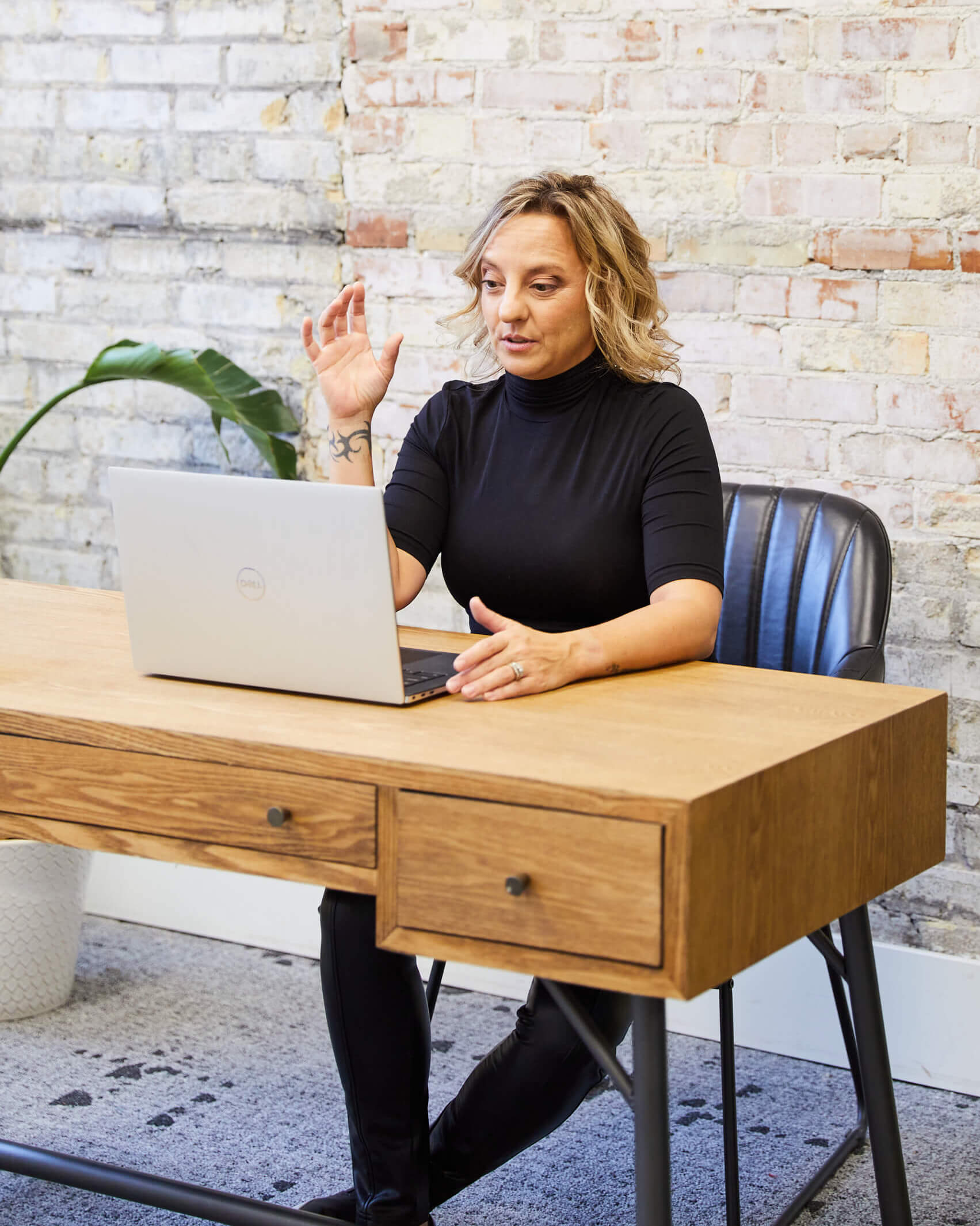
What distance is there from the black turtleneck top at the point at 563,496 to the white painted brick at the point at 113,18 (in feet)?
4.45

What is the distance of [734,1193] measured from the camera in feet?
6.04

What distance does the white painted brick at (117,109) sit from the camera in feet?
9.89

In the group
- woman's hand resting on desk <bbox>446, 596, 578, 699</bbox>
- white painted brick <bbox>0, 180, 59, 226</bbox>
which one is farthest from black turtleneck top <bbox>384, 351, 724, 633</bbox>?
white painted brick <bbox>0, 180, 59, 226</bbox>

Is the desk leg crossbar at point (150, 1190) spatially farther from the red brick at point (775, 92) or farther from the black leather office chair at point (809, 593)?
the red brick at point (775, 92)

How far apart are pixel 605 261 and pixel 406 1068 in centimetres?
106

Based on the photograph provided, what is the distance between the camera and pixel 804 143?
7.99ft

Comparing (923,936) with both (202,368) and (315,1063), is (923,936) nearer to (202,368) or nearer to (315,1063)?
(315,1063)

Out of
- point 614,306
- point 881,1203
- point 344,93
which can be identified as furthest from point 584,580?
point 344,93

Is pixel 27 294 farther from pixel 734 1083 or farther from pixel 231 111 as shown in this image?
pixel 734 1083

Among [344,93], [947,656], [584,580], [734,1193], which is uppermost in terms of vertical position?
[344,93]

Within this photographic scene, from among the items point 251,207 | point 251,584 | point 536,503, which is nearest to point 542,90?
point 251,207

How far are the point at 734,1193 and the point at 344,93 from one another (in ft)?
6.73

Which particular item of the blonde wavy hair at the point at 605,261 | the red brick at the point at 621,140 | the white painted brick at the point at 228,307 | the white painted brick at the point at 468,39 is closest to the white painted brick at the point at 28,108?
the white painted brick at the point at 228,307

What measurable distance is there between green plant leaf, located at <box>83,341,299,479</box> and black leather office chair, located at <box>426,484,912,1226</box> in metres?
0.98
